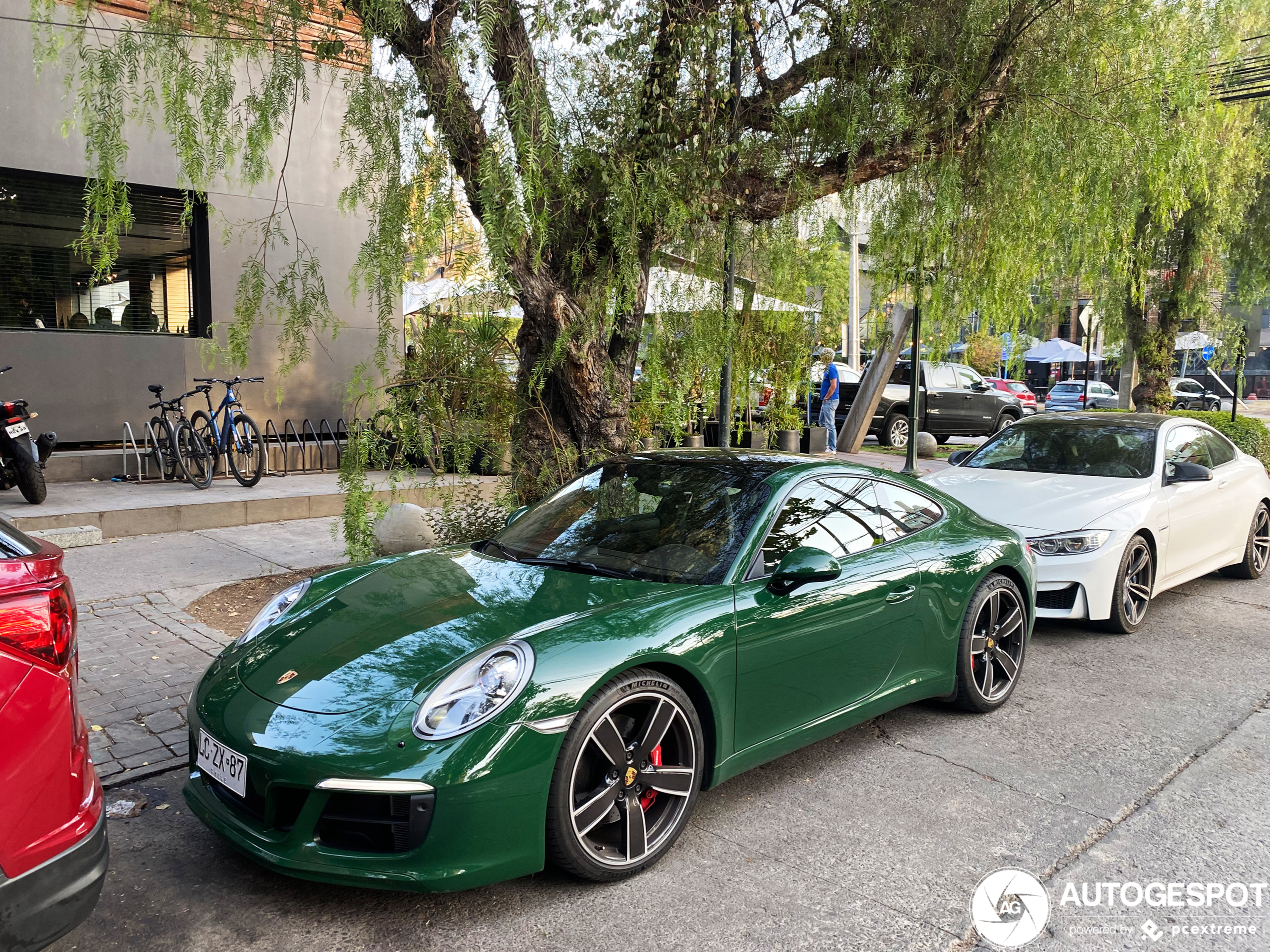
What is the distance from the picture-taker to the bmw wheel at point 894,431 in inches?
771

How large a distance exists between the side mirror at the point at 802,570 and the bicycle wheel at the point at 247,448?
328 inches

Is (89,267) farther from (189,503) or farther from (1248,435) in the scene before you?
(1248,435)

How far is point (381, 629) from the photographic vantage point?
11.0 ft

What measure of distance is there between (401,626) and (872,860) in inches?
72.6

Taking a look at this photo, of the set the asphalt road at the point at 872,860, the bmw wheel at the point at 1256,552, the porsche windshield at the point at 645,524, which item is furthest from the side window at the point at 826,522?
the bmw wheel at the point at 1256,552

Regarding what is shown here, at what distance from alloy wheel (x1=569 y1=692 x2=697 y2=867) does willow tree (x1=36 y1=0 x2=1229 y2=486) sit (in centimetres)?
292

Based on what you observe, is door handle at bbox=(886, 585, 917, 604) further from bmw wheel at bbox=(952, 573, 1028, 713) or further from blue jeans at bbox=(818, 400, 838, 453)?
blue jeans at bbox=(818, 400, 838, 453)

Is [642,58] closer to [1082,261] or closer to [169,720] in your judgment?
[1082,261]

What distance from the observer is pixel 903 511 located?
459cm

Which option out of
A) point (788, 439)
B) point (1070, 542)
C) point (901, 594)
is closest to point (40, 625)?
point (901, 594)

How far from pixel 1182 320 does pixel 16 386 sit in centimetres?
1581

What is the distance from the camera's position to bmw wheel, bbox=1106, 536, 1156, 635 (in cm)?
619

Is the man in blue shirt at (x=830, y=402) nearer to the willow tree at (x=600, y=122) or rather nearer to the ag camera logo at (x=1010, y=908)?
the willow tree at (x=600, y=122)

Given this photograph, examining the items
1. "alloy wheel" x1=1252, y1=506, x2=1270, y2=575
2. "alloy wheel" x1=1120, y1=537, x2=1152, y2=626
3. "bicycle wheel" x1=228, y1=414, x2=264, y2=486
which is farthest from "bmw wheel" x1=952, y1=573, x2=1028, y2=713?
"bicycle wheel" x1=228, y1=414, x2=264, y2=486
